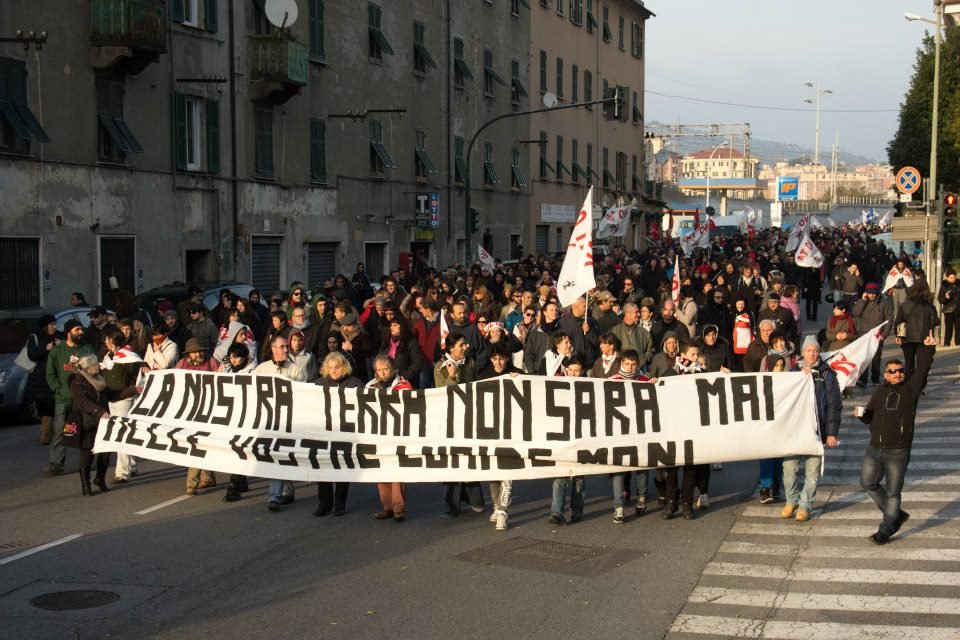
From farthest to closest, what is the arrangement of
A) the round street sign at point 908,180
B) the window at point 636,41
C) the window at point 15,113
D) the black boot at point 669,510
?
the window at point 636,41 → the round street sign at point 908,180 → the window at point 15,113 → the black boot at point 669,510

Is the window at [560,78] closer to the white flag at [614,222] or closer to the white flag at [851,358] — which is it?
the white flag at [614,222]

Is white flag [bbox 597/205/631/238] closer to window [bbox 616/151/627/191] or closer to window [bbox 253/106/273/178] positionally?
window [bbox 253/106/273/178]

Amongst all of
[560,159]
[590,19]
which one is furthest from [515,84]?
[590,19]

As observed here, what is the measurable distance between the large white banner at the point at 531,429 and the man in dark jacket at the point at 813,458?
0.54 ft

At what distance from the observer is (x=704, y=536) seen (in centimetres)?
1041

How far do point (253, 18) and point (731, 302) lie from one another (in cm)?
1466

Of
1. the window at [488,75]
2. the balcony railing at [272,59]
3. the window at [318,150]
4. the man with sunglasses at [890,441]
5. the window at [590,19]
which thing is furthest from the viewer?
the window at [590,19]

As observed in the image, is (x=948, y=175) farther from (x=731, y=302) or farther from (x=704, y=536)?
(x=704, y=536)

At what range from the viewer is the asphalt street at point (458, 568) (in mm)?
7969

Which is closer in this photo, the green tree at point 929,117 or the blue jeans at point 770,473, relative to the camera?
the blue jeans at point 770,473

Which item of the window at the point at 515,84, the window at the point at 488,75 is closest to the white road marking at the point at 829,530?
the window at the point at 488,75

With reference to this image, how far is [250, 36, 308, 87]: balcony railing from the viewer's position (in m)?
29.6

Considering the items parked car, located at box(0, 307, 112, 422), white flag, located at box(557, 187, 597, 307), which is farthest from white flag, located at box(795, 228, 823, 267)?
parked car, located at box(0, 307, 112, 422)

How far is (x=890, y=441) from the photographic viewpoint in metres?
9.95
